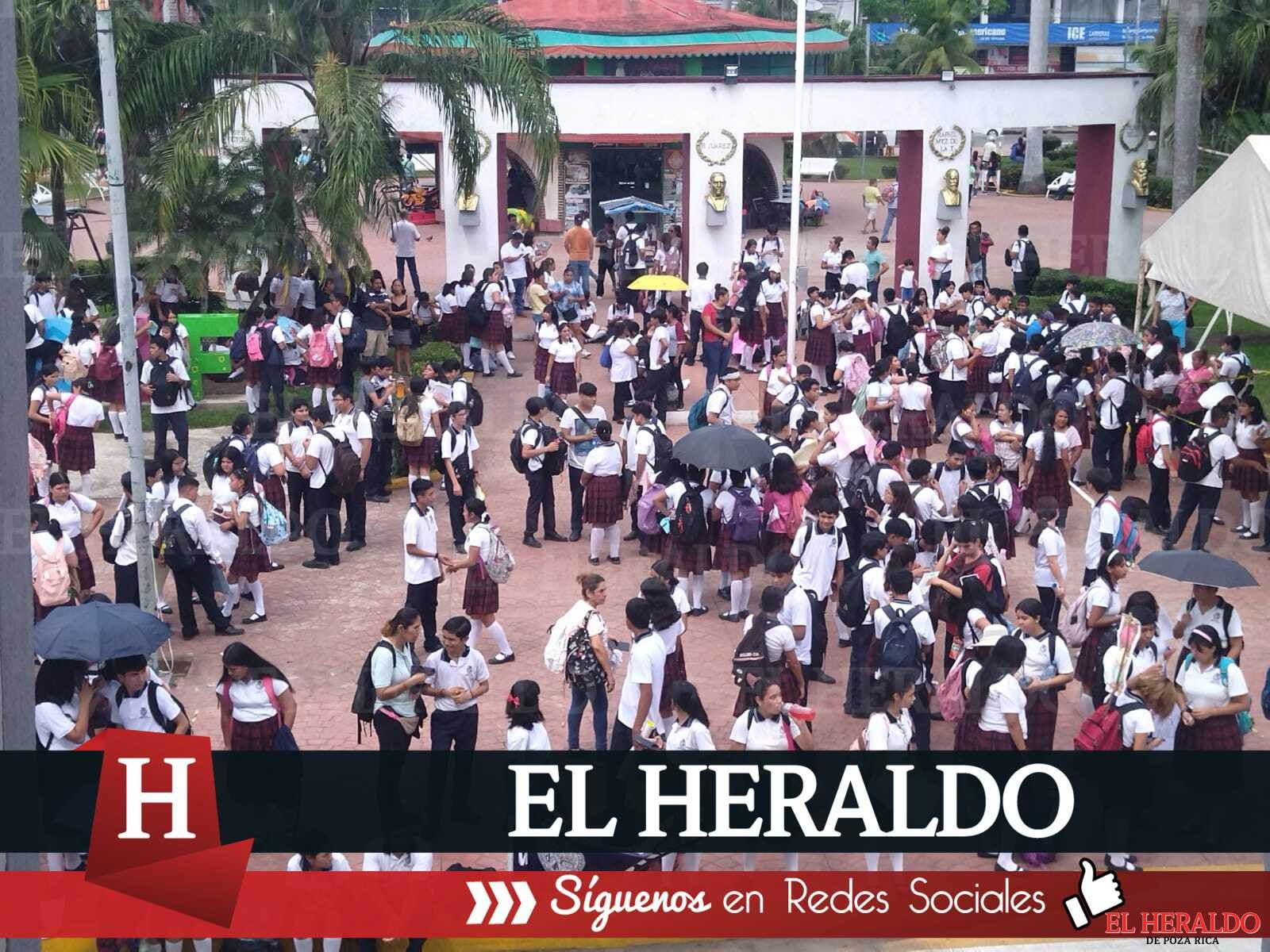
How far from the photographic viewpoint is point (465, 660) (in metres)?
9.17

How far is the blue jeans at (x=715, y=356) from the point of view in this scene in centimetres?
1859

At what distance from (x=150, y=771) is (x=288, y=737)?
3.11ft

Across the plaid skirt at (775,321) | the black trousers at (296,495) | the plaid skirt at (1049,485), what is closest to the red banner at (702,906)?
the plaid skirt at (1049,485)

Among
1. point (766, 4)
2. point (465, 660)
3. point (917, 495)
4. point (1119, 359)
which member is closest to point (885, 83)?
point (1119, 359)

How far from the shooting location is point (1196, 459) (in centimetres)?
1373

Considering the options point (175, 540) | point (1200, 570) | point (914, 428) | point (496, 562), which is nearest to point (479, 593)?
point (496, 562)

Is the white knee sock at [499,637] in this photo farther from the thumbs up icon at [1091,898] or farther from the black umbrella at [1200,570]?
the thumbs up icon at [1091,898]

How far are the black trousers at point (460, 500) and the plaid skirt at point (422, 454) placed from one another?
2.29 ft

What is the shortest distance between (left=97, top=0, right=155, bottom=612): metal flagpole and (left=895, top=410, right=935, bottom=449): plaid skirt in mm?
7208

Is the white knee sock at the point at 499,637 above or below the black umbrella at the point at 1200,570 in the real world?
below

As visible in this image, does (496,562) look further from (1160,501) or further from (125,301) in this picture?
(1160,501)

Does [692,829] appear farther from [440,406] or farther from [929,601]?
[440,406]

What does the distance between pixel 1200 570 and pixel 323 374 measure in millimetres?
10114

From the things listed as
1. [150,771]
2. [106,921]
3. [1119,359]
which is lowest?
[106,921]
